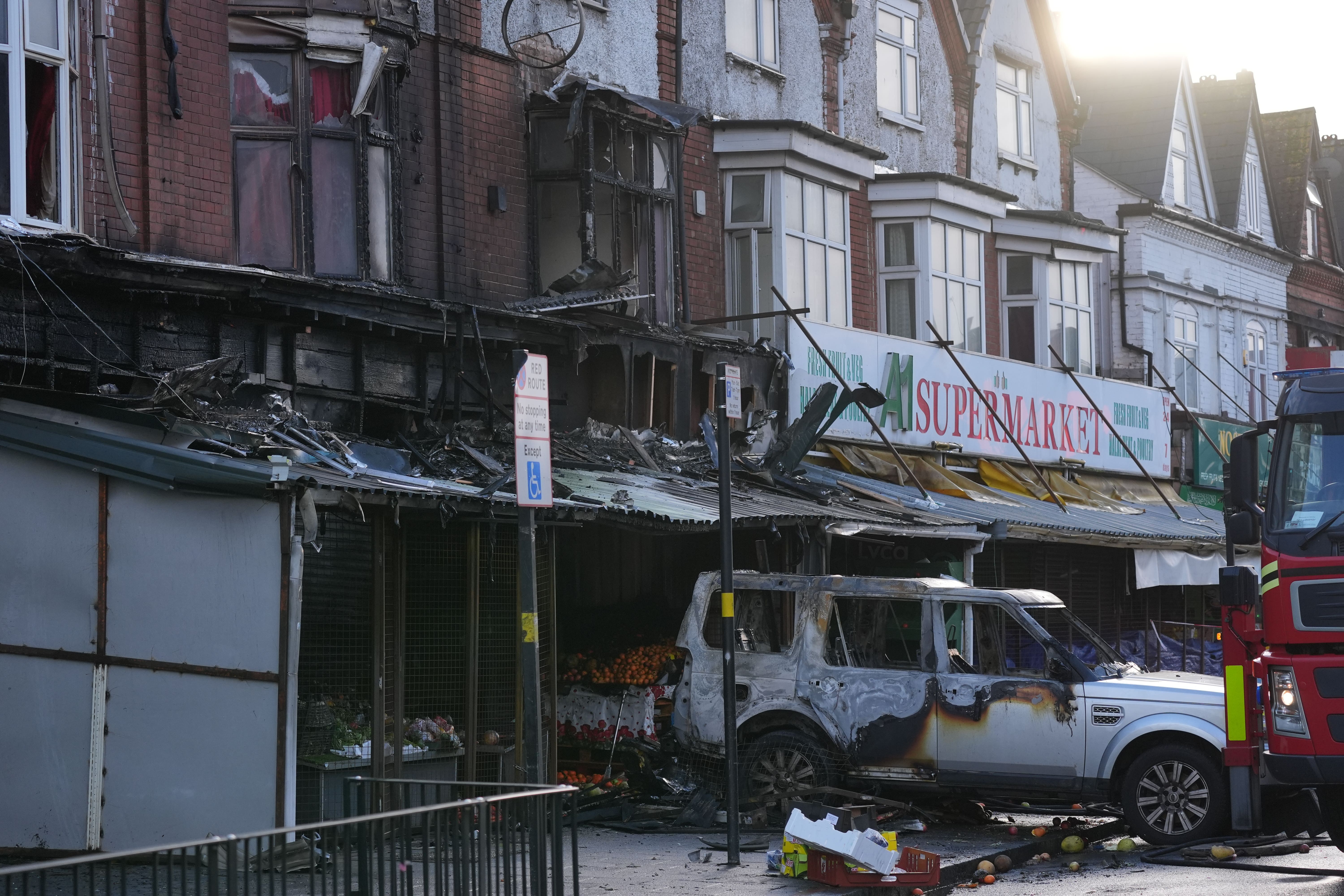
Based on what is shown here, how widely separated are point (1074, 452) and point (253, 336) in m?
15.2

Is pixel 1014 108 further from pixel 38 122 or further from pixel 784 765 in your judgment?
pixel 38 122

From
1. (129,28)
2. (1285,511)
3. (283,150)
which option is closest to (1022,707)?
(1285,511)

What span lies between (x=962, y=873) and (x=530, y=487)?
15.4ft

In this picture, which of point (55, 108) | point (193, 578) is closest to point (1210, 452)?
point (55, 108)

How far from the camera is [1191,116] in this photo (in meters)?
32.5

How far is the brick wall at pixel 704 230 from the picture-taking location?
19.8 meters

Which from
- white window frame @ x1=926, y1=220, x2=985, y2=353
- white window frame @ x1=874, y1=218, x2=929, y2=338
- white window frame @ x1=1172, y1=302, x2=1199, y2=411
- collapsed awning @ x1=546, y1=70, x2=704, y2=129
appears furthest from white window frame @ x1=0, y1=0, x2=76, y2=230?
white window frame @ x1=1172, y1=302, x2=1199, y2=411

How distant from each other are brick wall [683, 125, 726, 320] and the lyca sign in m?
1.14

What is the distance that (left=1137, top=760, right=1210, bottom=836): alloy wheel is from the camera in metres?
12.4

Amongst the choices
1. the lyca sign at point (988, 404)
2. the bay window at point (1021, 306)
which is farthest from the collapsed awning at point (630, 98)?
the bay window at point (1021, 306)

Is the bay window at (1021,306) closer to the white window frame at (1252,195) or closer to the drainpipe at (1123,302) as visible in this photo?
the drainpipe at (1123,302)

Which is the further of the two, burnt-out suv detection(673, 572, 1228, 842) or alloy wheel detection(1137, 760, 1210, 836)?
burnt-out suv detection(673, 572, 1228, 842)

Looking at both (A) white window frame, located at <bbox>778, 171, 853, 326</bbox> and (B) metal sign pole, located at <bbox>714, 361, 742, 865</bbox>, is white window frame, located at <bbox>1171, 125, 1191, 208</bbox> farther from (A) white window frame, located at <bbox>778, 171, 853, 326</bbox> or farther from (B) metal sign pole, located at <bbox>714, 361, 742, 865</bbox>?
(B) metal sign pole, located at <bbox>714, 361, 742, 865</bbox>

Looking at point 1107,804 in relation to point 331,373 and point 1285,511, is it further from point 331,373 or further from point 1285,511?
point 331,373
